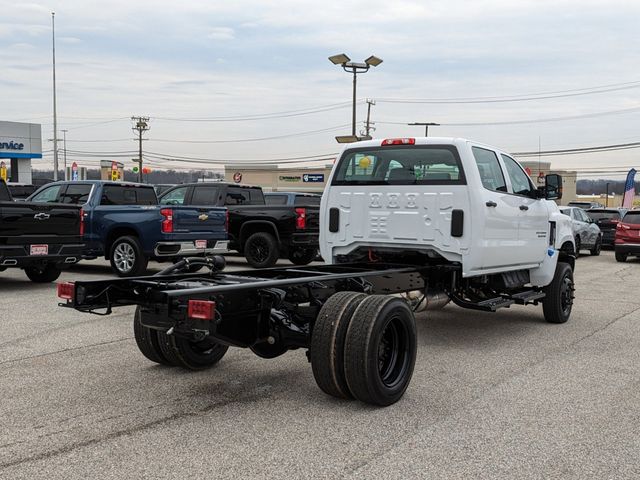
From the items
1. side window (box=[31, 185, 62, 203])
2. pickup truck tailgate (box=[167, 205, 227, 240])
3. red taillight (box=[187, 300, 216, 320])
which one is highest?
side window (box=[31, 185, 62, 203])

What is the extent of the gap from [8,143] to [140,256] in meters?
31.3

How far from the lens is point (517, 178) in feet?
27.8

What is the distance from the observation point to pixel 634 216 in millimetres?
20203

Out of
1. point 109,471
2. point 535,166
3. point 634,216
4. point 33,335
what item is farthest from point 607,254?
point 535,166

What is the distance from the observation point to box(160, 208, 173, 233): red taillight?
12620 millimetres

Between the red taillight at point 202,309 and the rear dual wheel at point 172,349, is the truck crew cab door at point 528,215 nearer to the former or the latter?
the rear dual wheel at point 172,349

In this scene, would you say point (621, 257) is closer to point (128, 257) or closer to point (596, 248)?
point (596, 248)

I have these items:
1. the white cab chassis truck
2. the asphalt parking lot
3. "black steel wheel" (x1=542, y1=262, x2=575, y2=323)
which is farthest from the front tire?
"black steel wheel" (x1=542, y1=262, x2=575, y2=323)

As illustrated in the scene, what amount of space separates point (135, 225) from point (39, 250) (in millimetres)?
1952

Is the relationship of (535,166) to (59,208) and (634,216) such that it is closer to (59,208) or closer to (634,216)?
(634,216)

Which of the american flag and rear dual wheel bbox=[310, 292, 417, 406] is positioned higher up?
the american flag

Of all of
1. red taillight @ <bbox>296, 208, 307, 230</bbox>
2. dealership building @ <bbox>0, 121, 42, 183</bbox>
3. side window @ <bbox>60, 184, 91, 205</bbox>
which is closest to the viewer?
side window @ <bbox>60, 184, 91, 205</bbox>

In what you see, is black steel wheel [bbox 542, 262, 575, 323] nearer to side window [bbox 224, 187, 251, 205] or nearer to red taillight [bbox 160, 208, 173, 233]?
red taillight [bbox 160, 208, 173, 233]

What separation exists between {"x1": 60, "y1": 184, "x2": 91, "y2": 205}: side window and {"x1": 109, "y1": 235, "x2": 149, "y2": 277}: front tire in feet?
4.21
